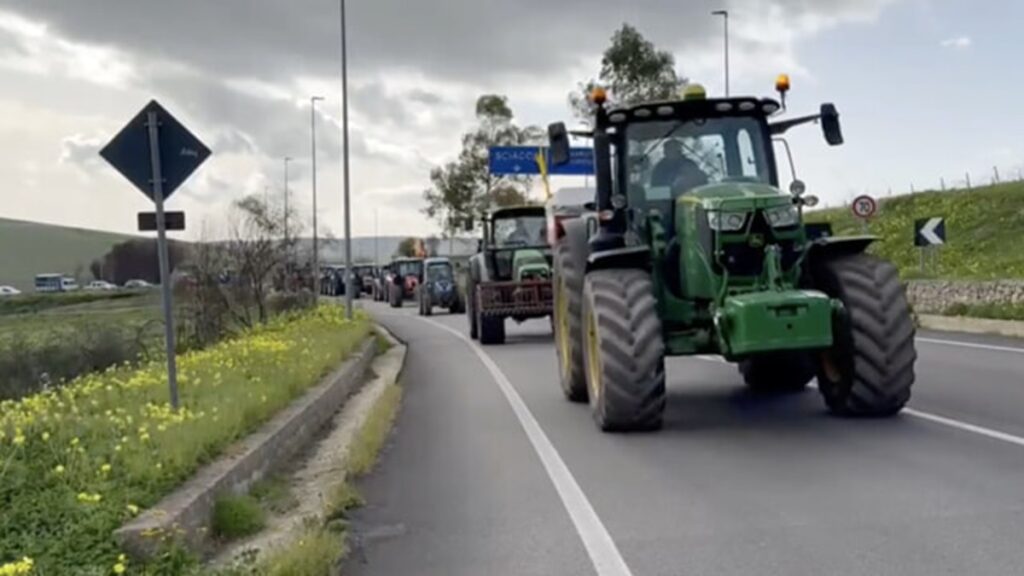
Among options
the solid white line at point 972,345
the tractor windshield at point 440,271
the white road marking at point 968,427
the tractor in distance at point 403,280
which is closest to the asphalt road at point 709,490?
the white road marking at point 968,427

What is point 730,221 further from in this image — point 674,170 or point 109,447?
point 109,447

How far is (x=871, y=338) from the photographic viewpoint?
1057 cm

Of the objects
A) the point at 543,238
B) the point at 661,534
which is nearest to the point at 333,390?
the point at 661,534

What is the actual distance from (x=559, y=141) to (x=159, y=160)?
398 centimetres

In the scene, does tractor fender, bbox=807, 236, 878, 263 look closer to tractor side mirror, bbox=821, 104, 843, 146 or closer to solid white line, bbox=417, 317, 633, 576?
tractor side mirror, bbox=821, 104, 843, 146

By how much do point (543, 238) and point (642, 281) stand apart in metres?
15.8

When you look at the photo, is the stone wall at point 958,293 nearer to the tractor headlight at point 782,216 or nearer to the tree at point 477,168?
the tractor headlight at point 782,216

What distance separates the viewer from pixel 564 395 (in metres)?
14.1

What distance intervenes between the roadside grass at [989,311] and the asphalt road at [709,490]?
9815 millimetres

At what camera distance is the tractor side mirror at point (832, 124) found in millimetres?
11891

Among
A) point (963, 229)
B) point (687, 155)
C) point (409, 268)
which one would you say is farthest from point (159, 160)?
point (409, 268)

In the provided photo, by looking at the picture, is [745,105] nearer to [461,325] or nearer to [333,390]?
[333,390]

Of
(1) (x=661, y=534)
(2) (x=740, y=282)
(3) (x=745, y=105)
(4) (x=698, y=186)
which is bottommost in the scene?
(1) (x=661, y=534)

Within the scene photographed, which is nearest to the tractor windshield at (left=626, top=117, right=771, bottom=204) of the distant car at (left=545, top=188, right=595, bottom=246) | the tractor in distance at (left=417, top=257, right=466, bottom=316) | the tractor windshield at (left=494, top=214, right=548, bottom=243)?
the distant car at (left=545, top=188, right=595, bottom=246)
